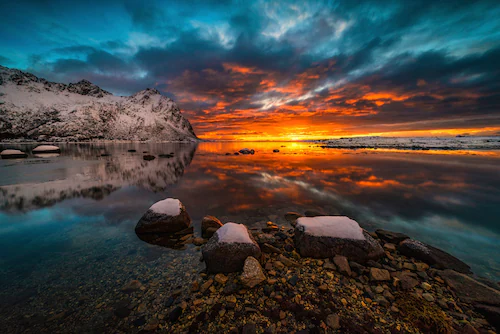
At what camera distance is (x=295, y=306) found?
4109 millimetres

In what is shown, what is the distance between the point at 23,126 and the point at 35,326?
242m

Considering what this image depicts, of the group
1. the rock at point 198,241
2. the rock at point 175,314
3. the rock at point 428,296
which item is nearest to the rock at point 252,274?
the rock at point 175,314

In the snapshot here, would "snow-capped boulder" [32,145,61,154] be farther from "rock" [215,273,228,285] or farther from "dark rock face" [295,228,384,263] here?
"dark rock face" [295,228,384,263]

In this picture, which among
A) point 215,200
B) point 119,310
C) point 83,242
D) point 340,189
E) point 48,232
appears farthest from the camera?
point 340,189

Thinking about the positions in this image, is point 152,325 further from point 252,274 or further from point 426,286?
point 426,286

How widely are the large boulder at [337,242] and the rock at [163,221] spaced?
4940 mm

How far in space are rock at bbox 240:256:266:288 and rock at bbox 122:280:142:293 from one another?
2744mm

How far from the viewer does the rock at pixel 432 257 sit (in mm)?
5373

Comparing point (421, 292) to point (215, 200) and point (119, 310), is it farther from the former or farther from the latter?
point (215, 200)

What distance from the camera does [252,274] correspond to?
4.74 metres

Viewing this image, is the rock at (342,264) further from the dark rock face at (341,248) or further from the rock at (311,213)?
the rock at (311,213)

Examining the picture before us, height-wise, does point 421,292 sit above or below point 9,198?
below

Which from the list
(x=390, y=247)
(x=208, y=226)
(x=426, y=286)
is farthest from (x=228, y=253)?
(x=390, y=247)

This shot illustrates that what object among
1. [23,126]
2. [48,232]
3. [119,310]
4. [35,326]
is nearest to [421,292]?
[119,310]
